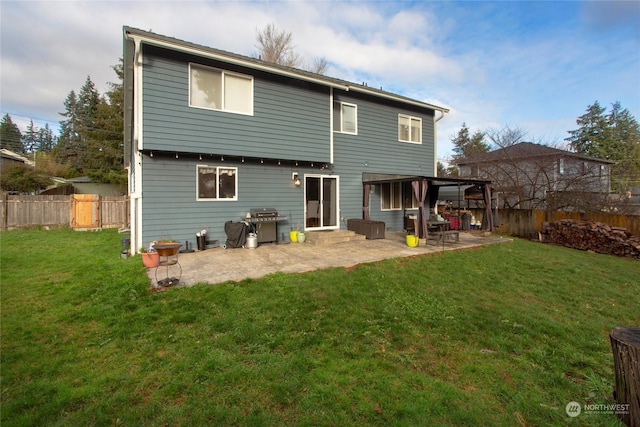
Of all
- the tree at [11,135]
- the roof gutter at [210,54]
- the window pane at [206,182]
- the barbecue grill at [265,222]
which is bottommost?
the barbecue grill at [265,222]

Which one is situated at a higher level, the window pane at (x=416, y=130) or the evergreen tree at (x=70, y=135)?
the evergreen tree at (x=70, y=135)

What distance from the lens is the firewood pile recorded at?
9297 millimetres

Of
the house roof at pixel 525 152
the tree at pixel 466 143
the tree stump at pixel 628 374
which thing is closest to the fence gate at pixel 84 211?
the tree stump at pixel 628 374

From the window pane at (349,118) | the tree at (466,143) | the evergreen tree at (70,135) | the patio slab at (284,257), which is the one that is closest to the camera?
the patio slab at (284,257)

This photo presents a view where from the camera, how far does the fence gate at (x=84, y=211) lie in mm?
13547

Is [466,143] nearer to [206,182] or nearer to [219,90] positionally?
[219,90]

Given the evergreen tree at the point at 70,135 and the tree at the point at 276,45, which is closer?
the tree at the point at 276,45

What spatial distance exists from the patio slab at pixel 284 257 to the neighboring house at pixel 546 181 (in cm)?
580

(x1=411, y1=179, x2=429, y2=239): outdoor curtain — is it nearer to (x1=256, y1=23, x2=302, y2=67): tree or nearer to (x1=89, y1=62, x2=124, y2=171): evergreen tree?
(x1=256, y1=23, x2=302, y2=67): tree

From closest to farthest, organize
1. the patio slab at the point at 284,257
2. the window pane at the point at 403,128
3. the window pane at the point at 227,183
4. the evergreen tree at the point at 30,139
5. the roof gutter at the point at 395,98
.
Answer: the patio slab at the point at 284,257
the window pane at the point at 227,183
the roof gutter at the point at 395,98
the window pane at the point at 403,128
the evergreen tree at the point at 30,139

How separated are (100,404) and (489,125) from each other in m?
20.9

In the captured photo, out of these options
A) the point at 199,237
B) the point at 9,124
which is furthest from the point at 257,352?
the point at 9,124

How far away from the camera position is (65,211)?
13695 millimetres

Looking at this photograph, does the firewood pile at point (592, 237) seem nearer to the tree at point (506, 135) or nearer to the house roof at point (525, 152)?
the house roof at point (525, 152)
